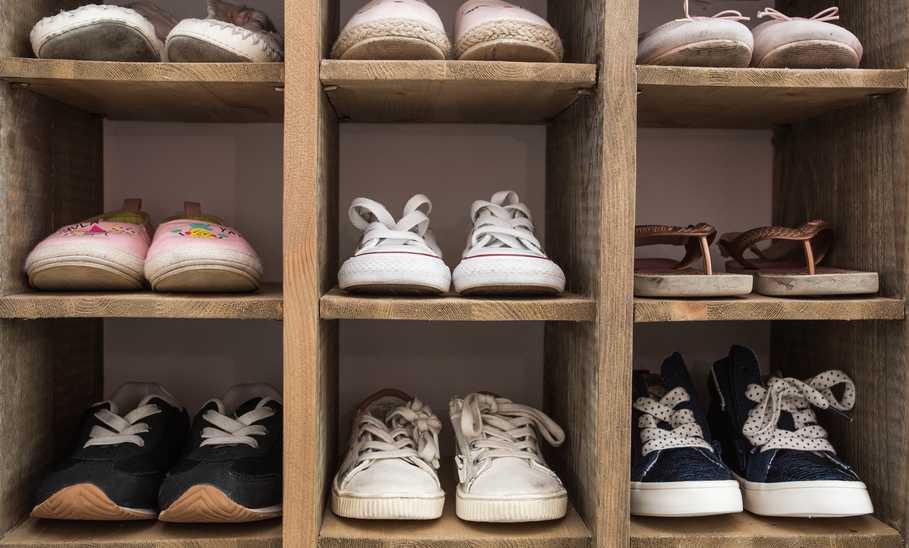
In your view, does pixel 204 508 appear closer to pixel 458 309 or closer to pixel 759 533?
pixel 458 309

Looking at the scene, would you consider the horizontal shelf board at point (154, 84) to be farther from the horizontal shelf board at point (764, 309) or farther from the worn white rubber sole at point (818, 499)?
the worn white rubber sole at point (818, 499)

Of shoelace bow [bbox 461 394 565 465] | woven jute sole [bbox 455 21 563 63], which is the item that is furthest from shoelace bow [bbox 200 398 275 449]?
woven jute sole [bbox 455 21 563 63]

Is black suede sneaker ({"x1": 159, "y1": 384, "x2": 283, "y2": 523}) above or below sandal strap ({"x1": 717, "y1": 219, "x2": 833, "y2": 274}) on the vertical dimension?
below

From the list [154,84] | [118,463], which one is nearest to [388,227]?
[154,84]

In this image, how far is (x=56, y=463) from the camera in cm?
116

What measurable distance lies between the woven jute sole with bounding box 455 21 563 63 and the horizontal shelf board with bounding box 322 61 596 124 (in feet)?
0.08

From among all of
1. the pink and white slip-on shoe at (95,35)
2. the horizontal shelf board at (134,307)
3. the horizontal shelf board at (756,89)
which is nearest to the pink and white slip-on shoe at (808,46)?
the horizontal shelf board at (756,89)

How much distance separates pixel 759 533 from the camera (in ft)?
3.30

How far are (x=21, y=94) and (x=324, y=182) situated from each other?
1.56 feet

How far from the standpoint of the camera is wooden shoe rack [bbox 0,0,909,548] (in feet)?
3.17

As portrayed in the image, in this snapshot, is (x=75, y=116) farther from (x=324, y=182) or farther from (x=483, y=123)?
(x=483, y=123)

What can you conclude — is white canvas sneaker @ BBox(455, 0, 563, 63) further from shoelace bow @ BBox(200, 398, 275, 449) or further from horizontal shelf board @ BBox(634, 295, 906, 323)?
shoelace bow @ BBox(200, 398, 275, 449)

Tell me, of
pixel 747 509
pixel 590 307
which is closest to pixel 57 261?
pixel 590 307

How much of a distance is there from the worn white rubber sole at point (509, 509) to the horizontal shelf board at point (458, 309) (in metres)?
0.26
